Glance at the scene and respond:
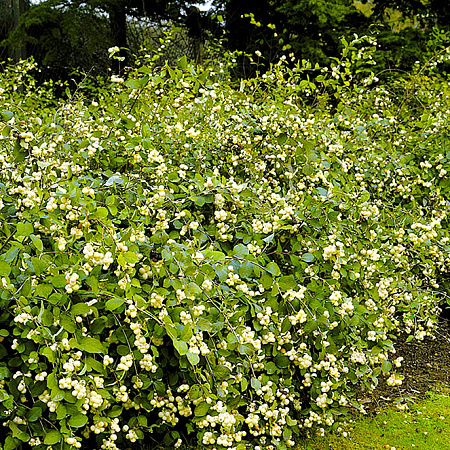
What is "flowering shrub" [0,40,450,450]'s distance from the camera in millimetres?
2031

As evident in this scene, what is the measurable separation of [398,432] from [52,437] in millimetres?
1837

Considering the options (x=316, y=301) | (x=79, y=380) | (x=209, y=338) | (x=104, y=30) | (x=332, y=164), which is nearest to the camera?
(x=79, y=380)

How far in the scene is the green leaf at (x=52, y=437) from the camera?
6.31ft

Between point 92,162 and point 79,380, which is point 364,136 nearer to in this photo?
point 92,162

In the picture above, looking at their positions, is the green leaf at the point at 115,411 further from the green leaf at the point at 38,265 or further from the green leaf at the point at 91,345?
the green leaf at the point at 38,265

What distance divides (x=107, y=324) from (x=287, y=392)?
911 mm

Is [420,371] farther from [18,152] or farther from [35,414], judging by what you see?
[18,152]

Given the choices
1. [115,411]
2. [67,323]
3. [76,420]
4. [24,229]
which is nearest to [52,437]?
[76,420]

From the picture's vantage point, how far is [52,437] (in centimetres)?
194

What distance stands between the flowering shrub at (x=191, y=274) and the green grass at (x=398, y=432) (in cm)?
12

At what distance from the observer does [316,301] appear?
2.56 meters

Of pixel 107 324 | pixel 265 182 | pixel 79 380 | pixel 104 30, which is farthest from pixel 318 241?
pixel 104 30

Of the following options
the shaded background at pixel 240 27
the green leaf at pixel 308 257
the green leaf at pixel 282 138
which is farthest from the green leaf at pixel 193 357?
the shaded background at pixel 240 27

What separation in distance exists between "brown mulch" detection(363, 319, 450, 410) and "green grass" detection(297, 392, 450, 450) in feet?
0.35
